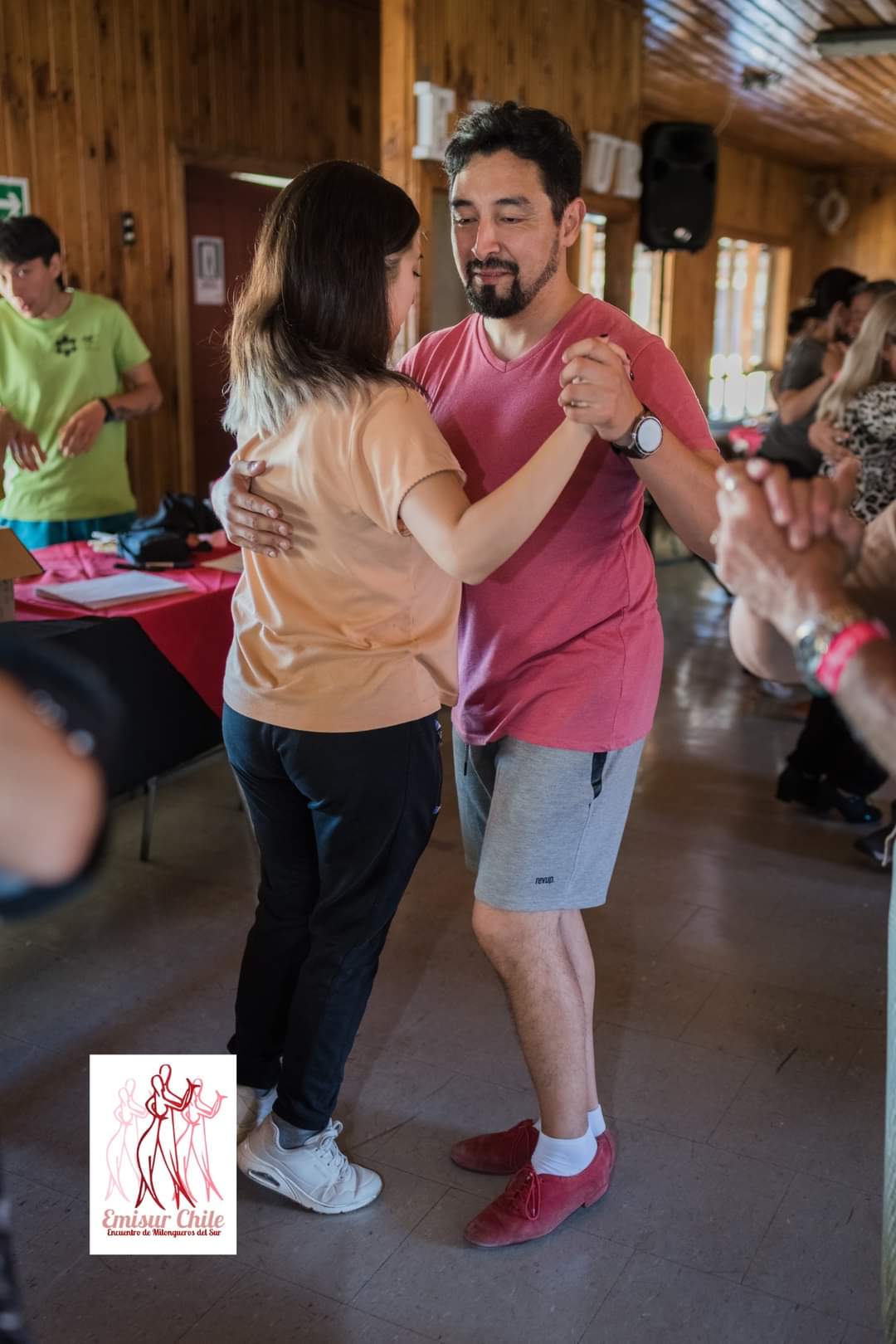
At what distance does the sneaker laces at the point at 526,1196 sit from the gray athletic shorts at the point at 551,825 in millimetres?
445

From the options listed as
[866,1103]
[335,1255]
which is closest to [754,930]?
[866,1103]

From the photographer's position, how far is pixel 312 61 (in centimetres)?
598

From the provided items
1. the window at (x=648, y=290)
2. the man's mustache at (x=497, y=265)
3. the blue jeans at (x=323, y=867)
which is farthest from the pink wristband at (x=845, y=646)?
the window at (x=648, y=290)

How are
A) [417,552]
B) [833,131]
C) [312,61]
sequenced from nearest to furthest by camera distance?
[417,552] < [312,61] < [833,131]

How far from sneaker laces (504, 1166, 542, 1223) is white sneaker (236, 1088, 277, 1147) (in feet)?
1.38

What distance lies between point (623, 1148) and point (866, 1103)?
0.49 meters

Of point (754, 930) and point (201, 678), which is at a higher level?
point (201, 678)

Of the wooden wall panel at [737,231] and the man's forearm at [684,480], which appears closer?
the man's forearm at [684,480]

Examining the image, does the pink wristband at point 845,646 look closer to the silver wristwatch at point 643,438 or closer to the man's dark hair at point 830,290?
the silver wristwatch at point 643,438

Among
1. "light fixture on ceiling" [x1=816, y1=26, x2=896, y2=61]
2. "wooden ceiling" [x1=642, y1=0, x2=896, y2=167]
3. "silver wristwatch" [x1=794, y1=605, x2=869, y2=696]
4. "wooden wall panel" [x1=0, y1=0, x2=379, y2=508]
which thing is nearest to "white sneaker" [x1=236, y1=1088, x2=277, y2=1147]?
"silver wristwatch" [x1=794, y1=605, x2=869, y2=696]

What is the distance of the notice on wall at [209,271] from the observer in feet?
18.5

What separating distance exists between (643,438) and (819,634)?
0.55m

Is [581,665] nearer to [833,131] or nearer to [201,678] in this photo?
[201,678]

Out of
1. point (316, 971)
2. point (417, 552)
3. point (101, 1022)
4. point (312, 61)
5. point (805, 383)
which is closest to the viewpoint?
point (417, 552)
